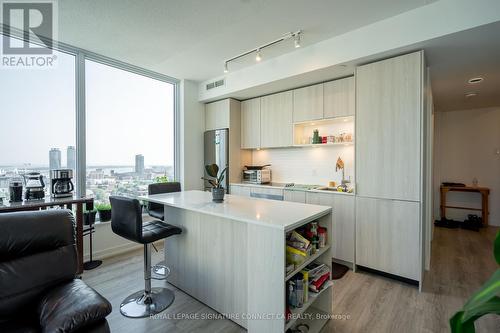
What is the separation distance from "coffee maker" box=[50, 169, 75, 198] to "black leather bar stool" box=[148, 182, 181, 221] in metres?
0.90

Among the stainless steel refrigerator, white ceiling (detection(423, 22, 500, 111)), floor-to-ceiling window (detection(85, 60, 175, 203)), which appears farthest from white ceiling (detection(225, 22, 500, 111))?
floor-to-ceiling window (detection(85, 60, 175, 203))

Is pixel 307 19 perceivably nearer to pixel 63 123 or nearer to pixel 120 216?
pixel 120 216

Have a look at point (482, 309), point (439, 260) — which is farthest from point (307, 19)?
point (439, 260)

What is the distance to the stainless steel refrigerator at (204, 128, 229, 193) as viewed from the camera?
4254 mm

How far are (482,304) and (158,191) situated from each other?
3.09 meters

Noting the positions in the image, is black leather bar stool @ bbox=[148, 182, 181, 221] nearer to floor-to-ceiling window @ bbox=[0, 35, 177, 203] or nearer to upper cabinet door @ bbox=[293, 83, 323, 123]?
floor-to-ceiling window @ bbox=[0, 35, 177, 203]

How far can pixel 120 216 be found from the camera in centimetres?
205

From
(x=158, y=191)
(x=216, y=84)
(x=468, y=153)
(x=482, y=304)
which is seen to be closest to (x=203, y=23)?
(x=216, y=84)

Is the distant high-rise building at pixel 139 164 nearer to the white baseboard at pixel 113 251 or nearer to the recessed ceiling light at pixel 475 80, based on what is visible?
the white baseboard at pixel 113 251

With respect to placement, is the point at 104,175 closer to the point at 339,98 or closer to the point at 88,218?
the point at 88,218

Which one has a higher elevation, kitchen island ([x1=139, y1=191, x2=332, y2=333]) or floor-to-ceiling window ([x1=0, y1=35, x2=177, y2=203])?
floor-to-ceiling window ([x1=0, y1=35, x2=177, y2=203])

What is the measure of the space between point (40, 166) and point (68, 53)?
5.04ft

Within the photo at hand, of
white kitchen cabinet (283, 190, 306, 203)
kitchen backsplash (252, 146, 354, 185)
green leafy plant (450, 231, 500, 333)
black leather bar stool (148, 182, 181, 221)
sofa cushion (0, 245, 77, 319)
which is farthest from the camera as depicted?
kitchen backsplash (252, 146, 354, 185)

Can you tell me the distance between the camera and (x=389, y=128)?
2.62 metres
